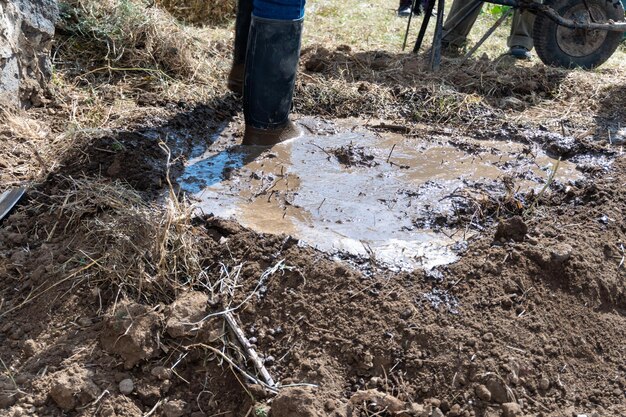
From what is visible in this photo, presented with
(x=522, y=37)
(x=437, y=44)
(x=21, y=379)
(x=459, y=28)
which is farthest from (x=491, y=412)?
(x=459, y=28)

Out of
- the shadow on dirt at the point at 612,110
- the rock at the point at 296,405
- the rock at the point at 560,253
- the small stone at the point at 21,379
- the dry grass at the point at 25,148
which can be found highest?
the shadow on dirt at the point at 612,110

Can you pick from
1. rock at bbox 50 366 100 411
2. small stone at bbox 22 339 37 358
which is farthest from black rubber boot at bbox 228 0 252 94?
rock at bbox 50 366 100 411

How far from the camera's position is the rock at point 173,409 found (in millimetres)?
2186

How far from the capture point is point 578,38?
17.9ft

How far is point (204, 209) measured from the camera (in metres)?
2.86

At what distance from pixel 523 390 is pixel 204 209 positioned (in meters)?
1.36

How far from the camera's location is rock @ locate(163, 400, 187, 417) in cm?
219

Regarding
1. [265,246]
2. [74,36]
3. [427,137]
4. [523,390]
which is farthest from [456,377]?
[74,36]

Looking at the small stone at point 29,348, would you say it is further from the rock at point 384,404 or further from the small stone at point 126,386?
the rock at point 384,404

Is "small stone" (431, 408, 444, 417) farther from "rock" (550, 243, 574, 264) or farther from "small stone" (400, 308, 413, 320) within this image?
"rock" (550, 243, 574, 264)

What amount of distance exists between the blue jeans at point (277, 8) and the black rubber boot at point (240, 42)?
51cm

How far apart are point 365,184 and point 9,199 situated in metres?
1.48

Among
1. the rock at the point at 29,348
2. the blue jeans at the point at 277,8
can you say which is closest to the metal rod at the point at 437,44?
the blue jeans at the point at 277,8

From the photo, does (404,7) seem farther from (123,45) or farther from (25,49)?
(25,49)
